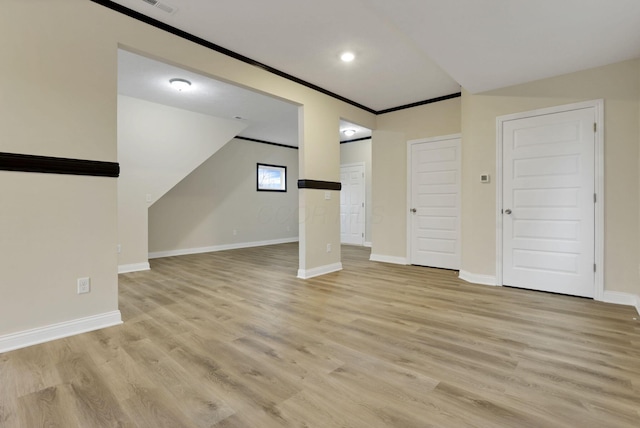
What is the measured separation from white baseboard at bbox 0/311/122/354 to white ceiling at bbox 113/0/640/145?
2.60 meters

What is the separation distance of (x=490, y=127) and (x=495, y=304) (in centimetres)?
219

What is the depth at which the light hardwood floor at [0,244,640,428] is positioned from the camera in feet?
4.83

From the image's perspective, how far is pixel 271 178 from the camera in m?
8.24

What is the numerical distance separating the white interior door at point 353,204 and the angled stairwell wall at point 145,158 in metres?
3.75

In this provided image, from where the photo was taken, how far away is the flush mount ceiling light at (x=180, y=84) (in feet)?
13.4

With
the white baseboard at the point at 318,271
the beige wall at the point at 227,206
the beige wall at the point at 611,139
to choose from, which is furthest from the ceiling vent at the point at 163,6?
the beige wall at the point at 227,206

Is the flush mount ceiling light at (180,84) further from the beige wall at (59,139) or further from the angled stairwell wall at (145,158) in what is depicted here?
the beige wall at (59,139)

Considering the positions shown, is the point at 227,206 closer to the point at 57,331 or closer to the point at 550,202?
the point at 57,331

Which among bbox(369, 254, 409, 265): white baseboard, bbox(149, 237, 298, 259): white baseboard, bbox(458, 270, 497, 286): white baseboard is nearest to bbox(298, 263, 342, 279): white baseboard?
bbox(369, 254, 409, 265): white baseboard

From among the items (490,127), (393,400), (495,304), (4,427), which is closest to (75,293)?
(4,427)

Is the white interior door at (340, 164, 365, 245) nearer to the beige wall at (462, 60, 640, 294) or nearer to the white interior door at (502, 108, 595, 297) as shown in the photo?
the beige wall at (462, 60, 640, 294)

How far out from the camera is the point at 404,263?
5.21 m

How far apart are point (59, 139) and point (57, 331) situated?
1442 mm

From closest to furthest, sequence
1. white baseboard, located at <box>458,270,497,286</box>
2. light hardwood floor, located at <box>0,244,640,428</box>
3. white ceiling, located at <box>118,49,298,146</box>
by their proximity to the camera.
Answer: light hardwood floor, located at <box>0,244,640,428</box> < white ceiling, located at <box>118,49,298,146</box> < white baseboard, located at <box>458,270,497,286</box>
